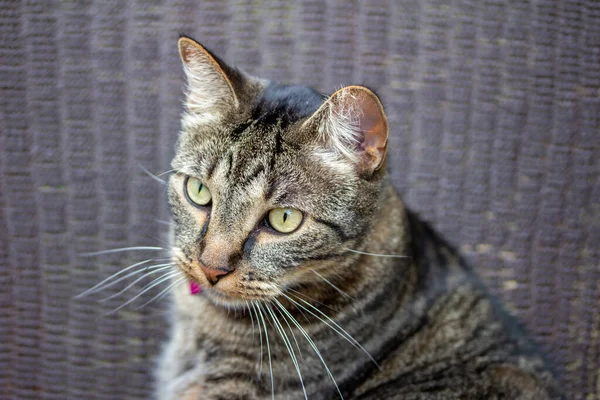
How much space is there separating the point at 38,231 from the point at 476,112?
134 centimetres

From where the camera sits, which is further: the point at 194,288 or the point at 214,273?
the point at 194,288

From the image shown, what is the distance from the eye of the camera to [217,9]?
166 cm

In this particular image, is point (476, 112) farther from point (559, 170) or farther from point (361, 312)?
point (361, 312)

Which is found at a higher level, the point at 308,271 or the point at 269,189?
the point at 269,189

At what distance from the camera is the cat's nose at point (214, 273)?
1.03 metres

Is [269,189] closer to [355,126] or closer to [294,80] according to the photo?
[355,126]

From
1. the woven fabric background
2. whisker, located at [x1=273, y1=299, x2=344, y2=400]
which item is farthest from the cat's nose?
the woven fabric background

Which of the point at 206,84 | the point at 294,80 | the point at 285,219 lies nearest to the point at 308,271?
the point at 285,219

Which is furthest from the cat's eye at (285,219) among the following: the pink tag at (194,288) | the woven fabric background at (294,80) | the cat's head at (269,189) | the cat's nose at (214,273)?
the woven fabric background at (294,80)

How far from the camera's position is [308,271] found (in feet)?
3.60

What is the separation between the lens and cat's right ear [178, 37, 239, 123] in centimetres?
106

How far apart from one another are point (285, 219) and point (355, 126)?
211mm

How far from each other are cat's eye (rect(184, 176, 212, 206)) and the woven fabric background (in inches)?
23.0

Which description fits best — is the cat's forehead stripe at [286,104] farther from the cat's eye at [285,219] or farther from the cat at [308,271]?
the cat's eye at [285,219]
